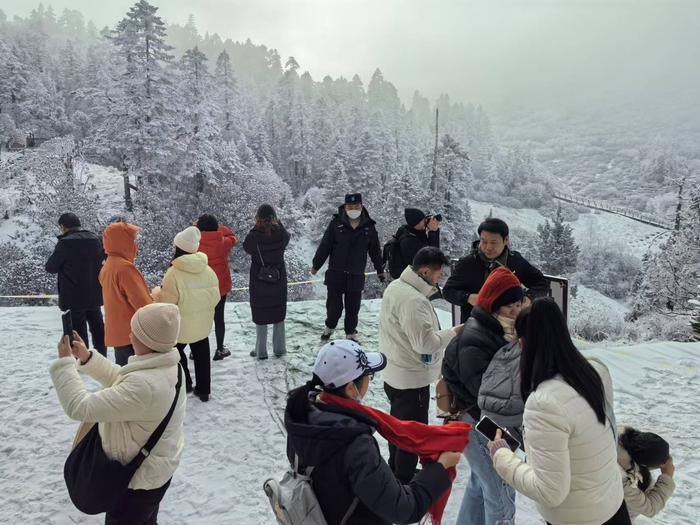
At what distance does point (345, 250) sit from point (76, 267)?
3325 millimetres

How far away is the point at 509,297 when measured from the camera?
2.75 m

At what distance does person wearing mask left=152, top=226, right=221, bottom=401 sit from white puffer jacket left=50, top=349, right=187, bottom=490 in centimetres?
234

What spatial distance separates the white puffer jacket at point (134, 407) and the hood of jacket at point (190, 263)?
2.35m

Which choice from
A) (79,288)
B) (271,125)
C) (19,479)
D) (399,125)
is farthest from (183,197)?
(399,125)

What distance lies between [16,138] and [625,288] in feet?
189

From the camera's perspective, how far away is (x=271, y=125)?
199 ft

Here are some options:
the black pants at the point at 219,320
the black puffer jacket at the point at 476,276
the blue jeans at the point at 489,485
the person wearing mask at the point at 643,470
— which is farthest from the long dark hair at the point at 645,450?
the black pants at the point at 219,320

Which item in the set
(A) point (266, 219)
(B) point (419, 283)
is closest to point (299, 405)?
(B) point (419, 283)

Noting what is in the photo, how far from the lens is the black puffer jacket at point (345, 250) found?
679cm

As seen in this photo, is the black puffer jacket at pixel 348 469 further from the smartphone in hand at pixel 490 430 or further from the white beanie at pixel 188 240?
the white beanie at pixel 188 240

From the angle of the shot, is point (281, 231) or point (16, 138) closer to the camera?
point (281, 231)

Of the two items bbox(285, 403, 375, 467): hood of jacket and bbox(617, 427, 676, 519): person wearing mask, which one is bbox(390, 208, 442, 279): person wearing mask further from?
bbox(285, 403, 375, 467): hood of jacket

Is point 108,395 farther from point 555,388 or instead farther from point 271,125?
point 271,125

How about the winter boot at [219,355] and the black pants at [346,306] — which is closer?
the winter boot at [219,355]
